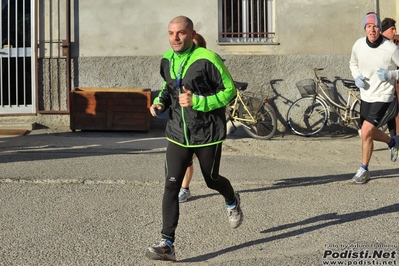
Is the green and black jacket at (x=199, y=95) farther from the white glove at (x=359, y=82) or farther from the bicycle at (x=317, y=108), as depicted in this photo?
the bicycle at (x=317, y=108)

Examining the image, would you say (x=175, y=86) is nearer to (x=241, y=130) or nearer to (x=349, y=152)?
(x=349, y=152)

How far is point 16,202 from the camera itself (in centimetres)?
631

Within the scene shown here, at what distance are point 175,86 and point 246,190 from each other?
8.19 ft

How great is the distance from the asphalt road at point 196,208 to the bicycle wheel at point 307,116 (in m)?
1.81

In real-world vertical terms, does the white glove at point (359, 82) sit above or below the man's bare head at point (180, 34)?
below

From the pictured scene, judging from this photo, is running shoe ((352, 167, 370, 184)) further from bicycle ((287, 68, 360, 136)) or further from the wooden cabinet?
the wooden cabinet

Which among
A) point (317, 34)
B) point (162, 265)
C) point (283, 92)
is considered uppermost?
point (317, 34)

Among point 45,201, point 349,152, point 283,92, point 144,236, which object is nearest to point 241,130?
point 283,92

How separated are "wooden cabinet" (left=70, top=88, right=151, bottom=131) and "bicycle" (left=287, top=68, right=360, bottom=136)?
2695mm

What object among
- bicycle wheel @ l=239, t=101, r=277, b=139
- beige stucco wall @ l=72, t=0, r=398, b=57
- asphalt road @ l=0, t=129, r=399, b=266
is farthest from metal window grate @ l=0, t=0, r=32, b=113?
bicycle wheel @ l=239, t=101, r=277, b=139

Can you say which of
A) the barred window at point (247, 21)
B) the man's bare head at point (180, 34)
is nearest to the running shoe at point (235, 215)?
the man's bare head at point (180, 34)

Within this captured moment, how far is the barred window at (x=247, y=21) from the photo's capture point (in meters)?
11.6

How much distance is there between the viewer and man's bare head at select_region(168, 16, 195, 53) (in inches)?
184

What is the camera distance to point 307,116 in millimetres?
11500
